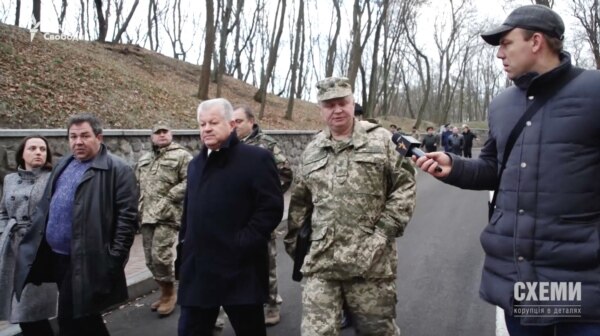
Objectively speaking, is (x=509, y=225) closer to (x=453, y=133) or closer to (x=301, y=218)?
(x=301, y=218)

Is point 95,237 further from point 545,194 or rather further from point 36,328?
point 545,194

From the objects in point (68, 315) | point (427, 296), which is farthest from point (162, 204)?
point (427, 296)

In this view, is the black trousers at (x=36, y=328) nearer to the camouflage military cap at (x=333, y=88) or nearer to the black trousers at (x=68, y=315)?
the black trousers at (x=68, y=315)

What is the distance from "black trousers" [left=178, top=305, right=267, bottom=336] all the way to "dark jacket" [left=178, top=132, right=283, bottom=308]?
0.38 feet

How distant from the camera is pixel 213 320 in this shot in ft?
10.7

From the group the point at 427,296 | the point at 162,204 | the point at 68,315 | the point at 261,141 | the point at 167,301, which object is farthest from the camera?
the point at 427,296

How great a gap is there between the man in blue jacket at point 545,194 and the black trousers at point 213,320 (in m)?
1.61

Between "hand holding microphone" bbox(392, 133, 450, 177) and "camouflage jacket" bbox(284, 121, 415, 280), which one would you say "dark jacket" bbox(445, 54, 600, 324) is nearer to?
"hand holding microphone" bbox(392, 133, 450, 177)

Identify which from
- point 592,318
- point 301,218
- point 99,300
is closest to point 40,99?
point 99,300

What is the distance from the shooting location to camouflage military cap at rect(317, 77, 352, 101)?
10.4 feet

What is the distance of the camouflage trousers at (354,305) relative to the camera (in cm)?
300

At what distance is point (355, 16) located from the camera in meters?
24.6

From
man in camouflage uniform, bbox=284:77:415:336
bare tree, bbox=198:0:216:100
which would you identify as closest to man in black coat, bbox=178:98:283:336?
man in camouflage uniform, bbox=284:77:415:336

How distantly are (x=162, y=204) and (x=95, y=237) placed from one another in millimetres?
1540
